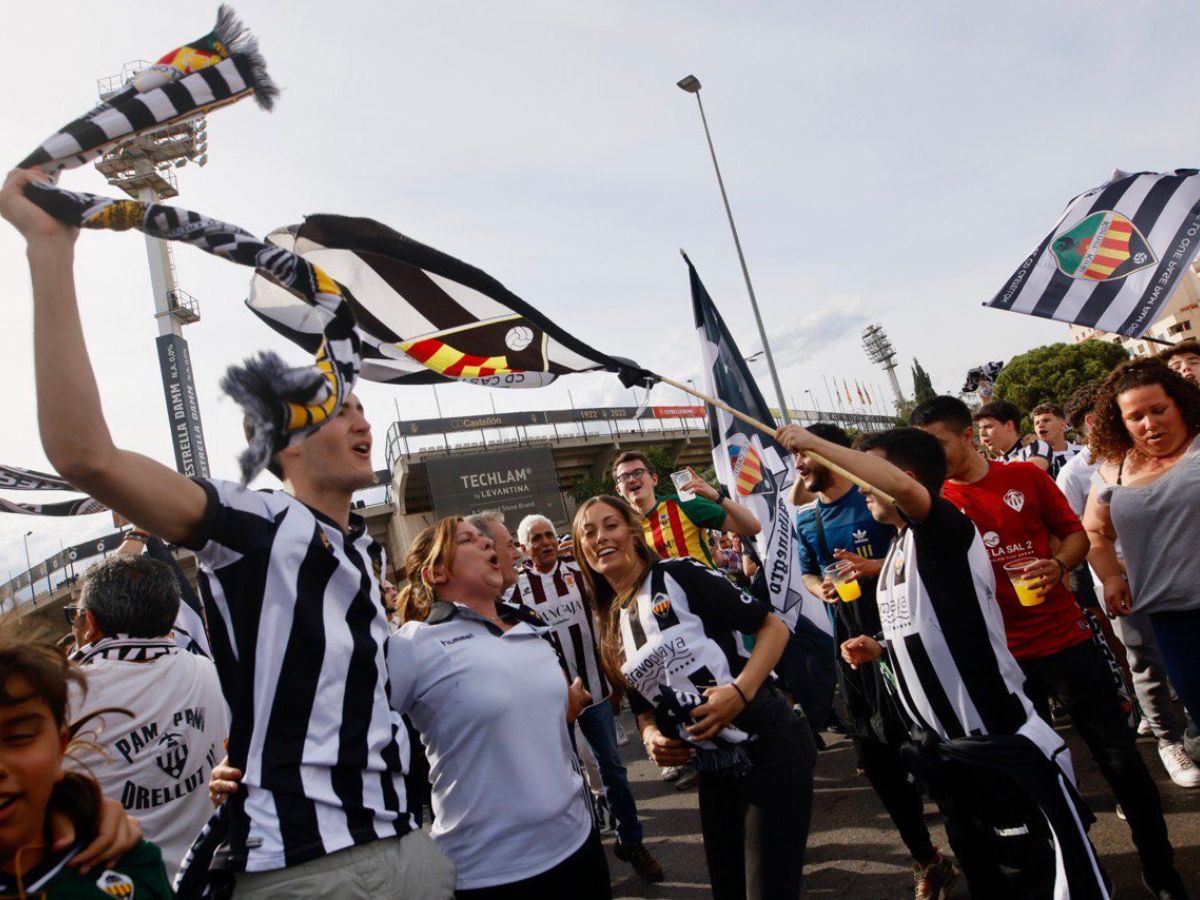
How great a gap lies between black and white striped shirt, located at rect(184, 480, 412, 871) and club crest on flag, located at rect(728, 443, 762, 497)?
176 inches

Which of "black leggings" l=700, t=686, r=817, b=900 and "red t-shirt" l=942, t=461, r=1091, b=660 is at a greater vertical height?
"red t-shirt" l=942, t=461, r=1091, b=660

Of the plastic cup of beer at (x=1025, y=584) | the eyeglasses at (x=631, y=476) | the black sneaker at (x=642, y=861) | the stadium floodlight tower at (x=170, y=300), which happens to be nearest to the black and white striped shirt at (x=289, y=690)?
the plastic cup of beer at (x=1025, y=584)

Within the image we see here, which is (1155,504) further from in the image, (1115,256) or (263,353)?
(263,353)

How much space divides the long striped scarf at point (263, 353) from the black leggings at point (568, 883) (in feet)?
4.92

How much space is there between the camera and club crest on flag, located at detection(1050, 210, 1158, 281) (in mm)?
5227

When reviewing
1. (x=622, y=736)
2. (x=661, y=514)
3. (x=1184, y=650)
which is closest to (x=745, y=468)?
(x=661, y=514)

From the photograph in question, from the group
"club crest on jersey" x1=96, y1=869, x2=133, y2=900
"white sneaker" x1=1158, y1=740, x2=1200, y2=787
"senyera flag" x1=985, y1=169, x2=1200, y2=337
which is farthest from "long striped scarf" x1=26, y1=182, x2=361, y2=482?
"senyera flag" x1=985, y1=169, x2=1200, y2=337

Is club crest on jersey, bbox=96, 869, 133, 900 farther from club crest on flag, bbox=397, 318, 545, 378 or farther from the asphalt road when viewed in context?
the asphalt road

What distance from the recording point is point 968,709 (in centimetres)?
247

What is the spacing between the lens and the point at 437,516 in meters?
35.4

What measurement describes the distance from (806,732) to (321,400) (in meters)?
2.05

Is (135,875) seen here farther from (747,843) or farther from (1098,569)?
(1098,569)

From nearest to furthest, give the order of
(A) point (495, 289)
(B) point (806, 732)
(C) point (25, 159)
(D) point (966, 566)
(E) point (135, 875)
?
(E) point (135, 875) → (C) point (25, 159) → (D) point (966, 566) → (B) point (806, 732) → (A) point (495, 289)

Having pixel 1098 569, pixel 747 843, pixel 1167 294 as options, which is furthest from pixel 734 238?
pixel 747 843
